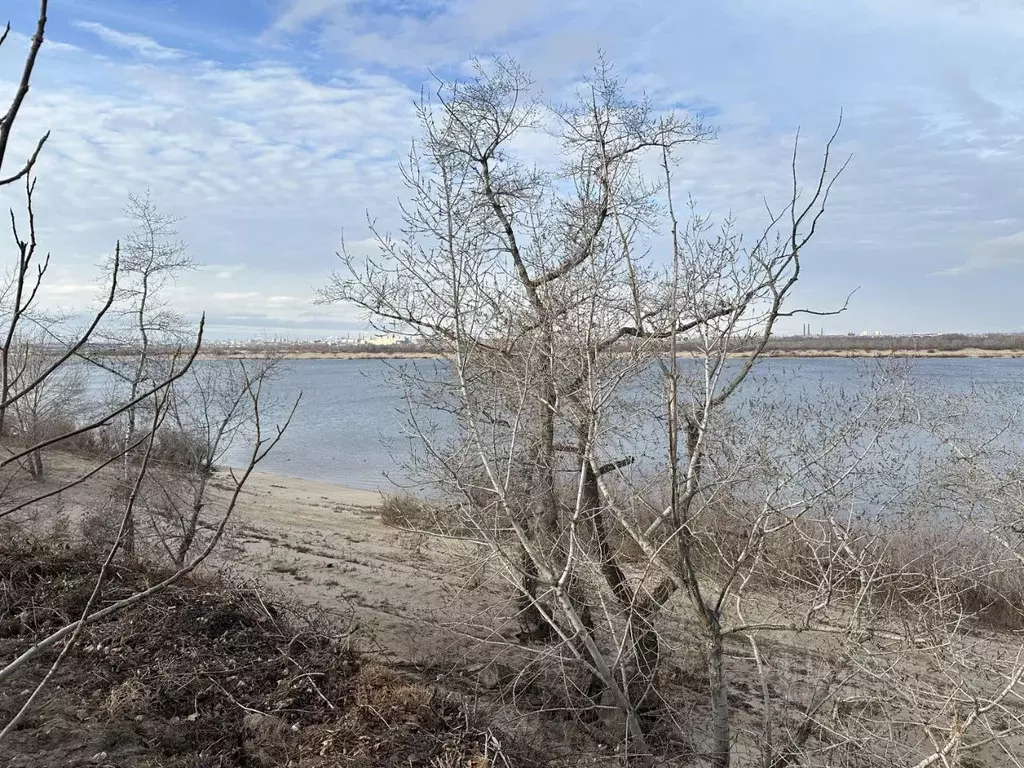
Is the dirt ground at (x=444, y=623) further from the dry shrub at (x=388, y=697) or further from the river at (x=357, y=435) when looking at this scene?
the river at (x=357, y=435)

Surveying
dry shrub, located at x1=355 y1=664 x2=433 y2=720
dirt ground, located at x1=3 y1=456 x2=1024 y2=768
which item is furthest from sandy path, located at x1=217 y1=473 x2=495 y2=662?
dry shrub, located at x1=355 y1=664 x2=433 y2=720

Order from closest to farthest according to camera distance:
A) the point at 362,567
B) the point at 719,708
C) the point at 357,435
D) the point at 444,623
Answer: the point at 719,708 < the point at 444,623 < the point at 362,567 < the point at 357,435

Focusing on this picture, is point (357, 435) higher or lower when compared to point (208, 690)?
lower

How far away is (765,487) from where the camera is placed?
6.84 metres

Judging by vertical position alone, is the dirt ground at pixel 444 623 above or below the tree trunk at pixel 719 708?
below

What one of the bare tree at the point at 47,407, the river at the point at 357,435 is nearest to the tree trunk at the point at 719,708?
the river at the point at 357,435

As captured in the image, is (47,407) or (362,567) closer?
Answer: (362,567)

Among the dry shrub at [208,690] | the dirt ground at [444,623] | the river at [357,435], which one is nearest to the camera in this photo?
the dry shrub at [208,690]

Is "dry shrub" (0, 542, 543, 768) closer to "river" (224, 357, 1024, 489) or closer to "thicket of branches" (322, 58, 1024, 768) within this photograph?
"thicket of branches" (322, 58, 1024, 768)

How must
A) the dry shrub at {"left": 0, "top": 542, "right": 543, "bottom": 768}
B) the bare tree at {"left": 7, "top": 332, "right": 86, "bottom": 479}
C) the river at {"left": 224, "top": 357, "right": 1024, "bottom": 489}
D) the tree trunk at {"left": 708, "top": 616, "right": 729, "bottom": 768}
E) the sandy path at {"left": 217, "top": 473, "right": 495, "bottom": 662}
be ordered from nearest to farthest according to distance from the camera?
the dry shrub at {"left": 0, "top": 542, "right": 543, "bottom": 768} < the tree trunk at {"left": 708, "top": 616, "right": 729, "bottom": 768} < the sandy path at {"left": 217, "top": 473, "right": 495, "bottom": 662} < the bare tree at {"left": 7, "top": 332, "right": 86, "bottom": 479} < the river at {"left": 224, "top": 357, "right": 1024, "bottom": 489}

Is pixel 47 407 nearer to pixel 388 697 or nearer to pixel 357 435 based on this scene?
pixel 388 697

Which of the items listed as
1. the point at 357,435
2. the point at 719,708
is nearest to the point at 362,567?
the point at 719,708

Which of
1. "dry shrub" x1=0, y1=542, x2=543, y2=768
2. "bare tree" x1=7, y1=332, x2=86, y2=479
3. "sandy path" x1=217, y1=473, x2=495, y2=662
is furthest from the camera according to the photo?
"bare tree" x1=7, y1=332, x2=86, y2=479

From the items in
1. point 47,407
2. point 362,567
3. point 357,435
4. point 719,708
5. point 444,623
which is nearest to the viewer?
point 719,708
